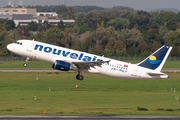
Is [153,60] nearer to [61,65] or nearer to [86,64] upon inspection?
[86,64]

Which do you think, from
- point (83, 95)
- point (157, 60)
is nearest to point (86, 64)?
point (83, 95)

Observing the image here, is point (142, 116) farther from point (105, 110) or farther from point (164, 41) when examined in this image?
point (164, 41)

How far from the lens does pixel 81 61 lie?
6150cm

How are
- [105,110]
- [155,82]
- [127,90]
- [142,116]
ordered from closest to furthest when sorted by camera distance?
[142,116] < [105,110] < [127,90] < [155,82]

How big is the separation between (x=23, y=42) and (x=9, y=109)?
550 inches

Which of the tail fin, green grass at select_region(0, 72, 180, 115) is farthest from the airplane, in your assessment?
green grass at select_region(0, 72, 180, 115)

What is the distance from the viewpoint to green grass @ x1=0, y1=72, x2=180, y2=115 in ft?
172

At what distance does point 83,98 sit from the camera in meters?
67.6

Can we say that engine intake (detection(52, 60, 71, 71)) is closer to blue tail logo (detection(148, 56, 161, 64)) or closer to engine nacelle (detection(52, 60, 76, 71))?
engine nacelle (detection(52, 60, 76, 71))

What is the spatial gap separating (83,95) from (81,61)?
12.5m

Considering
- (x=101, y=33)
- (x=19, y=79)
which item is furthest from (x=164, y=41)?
(x=19, y=79)

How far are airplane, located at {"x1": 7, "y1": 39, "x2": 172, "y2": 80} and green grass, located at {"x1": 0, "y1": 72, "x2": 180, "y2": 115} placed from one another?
5.64m

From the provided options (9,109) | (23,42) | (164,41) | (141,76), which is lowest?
(9,109)

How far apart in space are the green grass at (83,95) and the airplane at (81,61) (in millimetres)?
5643
